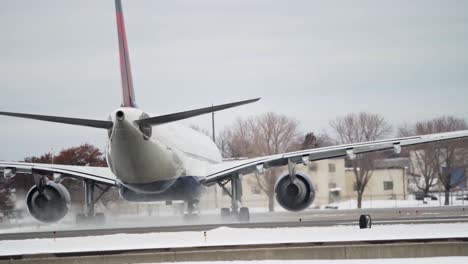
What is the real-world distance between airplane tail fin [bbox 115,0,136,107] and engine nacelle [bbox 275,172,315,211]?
9.28 meters

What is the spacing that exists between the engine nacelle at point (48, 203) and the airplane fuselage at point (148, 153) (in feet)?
18.2

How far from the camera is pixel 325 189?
281 ft

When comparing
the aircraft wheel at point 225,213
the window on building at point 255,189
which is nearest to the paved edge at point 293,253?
the aircraft wheel at point 225,213

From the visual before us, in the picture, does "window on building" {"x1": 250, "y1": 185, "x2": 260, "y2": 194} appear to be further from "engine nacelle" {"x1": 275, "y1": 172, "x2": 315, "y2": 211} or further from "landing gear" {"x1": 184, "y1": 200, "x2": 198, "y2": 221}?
"engine nacelle" {"x1": 275, "y1": 172, "x2": 315, "y2": 211}

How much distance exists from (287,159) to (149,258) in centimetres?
2270

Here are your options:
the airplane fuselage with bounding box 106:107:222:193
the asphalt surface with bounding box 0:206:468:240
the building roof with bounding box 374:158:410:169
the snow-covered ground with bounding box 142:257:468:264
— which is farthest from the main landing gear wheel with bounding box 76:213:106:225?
the building roof with bounding box 374:158:410:169

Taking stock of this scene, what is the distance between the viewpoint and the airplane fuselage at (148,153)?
4194 cm

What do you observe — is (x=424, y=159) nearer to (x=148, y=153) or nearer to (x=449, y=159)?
(x=449, y=159)

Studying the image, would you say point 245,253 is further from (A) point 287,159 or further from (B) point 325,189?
(B) point 325,189

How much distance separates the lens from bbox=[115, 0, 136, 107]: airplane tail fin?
46.4 metres

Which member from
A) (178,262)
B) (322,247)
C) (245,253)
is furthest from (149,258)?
(322,247)

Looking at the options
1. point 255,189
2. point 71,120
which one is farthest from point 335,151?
point 255,189

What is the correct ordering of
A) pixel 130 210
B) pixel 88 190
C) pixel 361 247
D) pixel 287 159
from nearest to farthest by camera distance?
pixel 361 247
pixel 287 159
pixel 88 190
pixel 130 210

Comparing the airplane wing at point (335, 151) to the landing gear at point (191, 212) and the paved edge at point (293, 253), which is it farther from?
the paved edge at point (293, 253)
